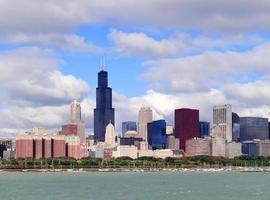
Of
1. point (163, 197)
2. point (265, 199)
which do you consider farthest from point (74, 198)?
point (265, 199)

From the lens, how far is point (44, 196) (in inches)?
4985

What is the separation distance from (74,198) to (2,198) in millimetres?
11853

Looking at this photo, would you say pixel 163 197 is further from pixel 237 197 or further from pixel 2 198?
pixel 2 198

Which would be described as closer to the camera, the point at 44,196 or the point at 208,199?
the point at 208,199

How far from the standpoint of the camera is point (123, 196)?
123625 mm

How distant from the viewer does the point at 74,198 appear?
119938mm

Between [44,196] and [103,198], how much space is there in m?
12.7

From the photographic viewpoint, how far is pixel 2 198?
12019 cm

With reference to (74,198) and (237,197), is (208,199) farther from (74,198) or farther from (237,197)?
(74,198)

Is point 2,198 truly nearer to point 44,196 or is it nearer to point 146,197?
point 44,196

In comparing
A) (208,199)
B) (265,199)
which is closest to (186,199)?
(208,199)

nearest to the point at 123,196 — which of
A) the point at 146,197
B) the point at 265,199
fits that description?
the point at 146,197

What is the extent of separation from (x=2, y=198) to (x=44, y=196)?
8887 millimetres

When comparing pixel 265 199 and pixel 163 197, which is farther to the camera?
pixel 163 197
